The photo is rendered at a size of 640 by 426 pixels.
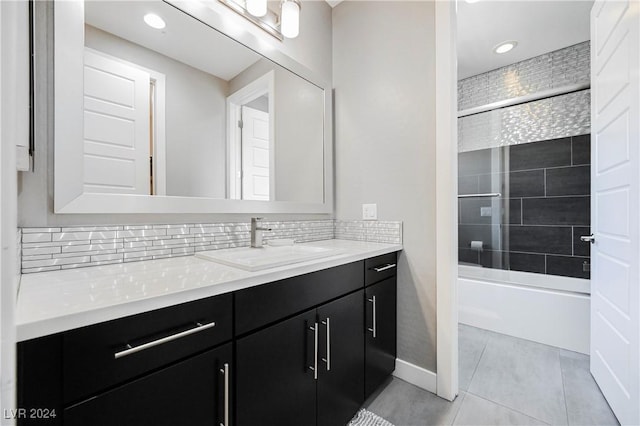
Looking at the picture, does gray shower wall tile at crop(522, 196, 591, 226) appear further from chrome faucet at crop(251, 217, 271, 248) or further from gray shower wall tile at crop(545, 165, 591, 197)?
chrome faucet at crop(251, 217, 271, 248)

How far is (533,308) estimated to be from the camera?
7.27ft

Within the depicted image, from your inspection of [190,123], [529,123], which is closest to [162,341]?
[190,123]

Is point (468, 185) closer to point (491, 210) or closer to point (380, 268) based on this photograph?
point (491, 210)

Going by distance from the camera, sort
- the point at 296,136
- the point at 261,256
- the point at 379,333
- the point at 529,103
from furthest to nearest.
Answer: the point at 529,103 → the point at 296,136 → the point at 379,333 → the point at 261,256

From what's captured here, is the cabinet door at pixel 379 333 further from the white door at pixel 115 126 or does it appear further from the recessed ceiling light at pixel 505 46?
the recessed ceiling light at pixel 505 46

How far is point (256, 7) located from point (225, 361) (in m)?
1.65

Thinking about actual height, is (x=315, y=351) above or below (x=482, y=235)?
below

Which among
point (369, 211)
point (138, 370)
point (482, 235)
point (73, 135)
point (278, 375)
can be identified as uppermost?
point (73, 135)

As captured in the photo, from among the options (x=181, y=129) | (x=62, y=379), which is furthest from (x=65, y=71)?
(x=62, y=379)

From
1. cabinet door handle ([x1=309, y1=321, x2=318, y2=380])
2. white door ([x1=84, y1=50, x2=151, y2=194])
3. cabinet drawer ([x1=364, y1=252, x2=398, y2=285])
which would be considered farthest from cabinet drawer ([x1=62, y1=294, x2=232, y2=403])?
cabinet drawer ([x1=364, y1=252, x2=398, y2=285])

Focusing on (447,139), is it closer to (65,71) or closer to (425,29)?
(425,29)

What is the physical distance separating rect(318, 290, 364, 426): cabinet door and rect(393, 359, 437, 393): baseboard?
17.7 inches

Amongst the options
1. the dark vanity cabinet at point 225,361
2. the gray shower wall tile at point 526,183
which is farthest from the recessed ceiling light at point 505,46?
the dark vanity cabinet at point 225,361

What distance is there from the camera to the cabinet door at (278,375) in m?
0.85
